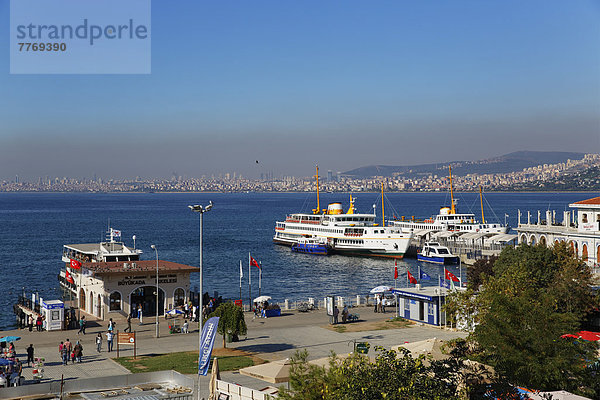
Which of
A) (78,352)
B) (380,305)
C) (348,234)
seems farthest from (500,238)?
(78,352)

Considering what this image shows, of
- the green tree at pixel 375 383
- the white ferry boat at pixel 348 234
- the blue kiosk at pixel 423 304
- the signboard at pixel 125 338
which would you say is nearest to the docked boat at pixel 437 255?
the white ferry boat at pixel 348 234

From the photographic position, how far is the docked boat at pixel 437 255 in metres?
88.9

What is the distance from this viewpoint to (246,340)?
3269 centimetres

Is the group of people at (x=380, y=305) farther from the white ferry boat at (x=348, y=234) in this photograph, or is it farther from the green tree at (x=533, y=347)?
the white ferry boat at (x=348, y=234)

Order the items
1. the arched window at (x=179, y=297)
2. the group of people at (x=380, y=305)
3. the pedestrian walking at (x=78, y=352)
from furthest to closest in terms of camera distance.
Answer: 1. the group of people at (x=380, y=305)
2. the arched window at (x=179, y=297)
3. the pedestrian walking at (x=78, y=352)

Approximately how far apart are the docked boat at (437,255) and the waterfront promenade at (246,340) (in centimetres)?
5162

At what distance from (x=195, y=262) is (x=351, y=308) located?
4788 centimetres

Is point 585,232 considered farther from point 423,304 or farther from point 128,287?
point 128,287

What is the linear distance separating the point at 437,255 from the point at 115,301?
5779 centimetres

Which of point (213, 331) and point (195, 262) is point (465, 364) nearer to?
point (213, 331)

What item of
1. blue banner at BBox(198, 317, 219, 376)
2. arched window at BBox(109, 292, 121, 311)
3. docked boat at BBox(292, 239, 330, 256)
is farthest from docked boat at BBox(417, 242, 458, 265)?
blue banner at BBox(198, 317, 219, 376)

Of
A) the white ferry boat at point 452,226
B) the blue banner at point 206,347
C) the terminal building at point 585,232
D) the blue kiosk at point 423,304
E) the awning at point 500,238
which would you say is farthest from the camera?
the white ferry boat at point 452,226

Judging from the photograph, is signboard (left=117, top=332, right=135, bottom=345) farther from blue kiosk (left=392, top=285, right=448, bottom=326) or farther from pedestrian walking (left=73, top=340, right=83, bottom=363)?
blue kiosk (left=392, top=285, right=448, bottom=326)

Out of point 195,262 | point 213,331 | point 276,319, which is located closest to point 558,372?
point 213,331
